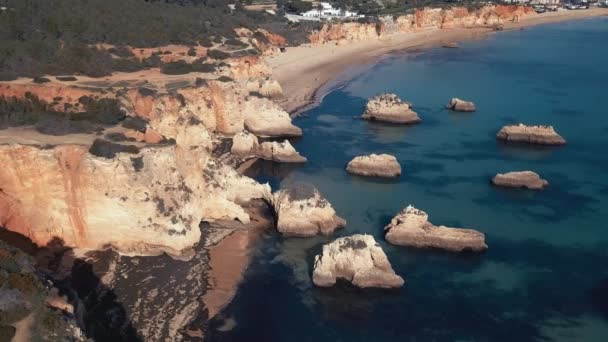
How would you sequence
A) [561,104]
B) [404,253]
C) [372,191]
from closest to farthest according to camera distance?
1. [404,253]
2. [372,191]
3. [561,104]

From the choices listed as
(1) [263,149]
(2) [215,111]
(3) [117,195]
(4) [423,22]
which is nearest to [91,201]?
(3) [117,195]

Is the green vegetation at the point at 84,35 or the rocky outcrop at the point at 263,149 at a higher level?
the green vegetation at the point at 84,35

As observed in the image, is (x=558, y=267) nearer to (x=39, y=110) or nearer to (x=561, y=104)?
(x=39, y=110)

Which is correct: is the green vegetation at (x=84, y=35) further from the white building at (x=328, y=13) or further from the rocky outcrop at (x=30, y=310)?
the white building at (x=328, y=13)

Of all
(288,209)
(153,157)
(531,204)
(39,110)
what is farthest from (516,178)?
(39,110)

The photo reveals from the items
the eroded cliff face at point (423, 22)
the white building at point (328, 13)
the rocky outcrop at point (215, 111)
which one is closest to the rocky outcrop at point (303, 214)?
the rocky outcrop at point (215, 111)

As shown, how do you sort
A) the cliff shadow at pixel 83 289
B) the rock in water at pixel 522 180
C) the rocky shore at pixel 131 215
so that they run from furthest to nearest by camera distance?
the rock in water at pixel 522 180
the rocky shore at pixel 131 215
the cliff shadow at pixel 83 289

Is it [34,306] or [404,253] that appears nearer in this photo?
[34,306]
